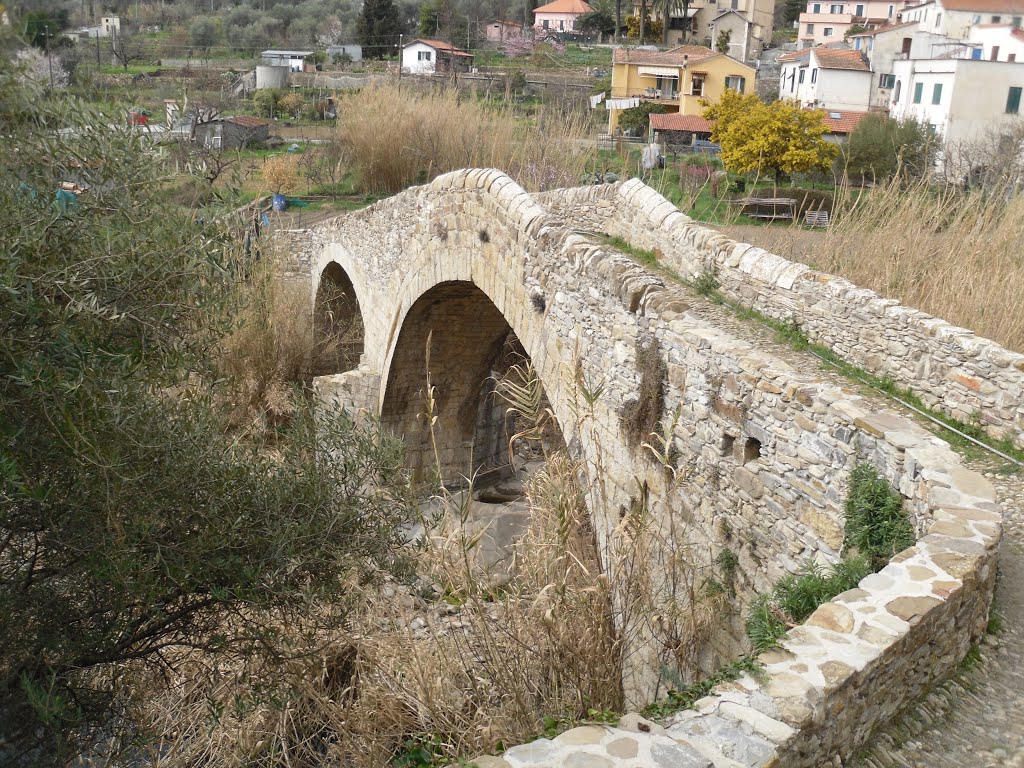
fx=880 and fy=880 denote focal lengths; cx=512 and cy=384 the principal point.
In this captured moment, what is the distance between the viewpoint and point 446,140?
18.1 m

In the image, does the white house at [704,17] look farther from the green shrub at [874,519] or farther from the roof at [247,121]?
the green shrub at [874,519]

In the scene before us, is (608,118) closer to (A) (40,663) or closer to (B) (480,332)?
(B) (480,332)

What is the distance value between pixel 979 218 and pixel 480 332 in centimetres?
611

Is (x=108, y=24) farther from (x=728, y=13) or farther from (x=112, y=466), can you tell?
(x=112, y=466)

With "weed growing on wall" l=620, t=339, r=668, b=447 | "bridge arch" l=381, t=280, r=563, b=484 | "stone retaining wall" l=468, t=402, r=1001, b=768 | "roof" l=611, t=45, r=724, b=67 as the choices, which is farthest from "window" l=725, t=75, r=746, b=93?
"stone retaining wall" l=468, t=402, r=1001, b=768

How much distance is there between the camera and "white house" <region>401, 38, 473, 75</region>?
4044 centimetres

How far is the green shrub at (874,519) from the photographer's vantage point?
382 centimetres

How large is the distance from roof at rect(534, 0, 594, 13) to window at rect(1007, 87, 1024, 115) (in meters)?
36.0

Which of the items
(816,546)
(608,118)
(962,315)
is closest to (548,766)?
(816,546)

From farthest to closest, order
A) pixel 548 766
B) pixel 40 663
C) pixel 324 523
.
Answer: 1. pixel 324 523
2. pixel 40 663
3. pixel 548 766

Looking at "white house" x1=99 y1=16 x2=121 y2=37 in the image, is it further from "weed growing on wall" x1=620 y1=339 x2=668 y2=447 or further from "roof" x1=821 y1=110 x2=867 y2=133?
"weed growing on wall" x1=620 y1=339 x2=668 y2=447

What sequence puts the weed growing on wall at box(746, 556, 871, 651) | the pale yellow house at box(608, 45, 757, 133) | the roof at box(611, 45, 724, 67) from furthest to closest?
the roof at box(611, 45, 724, 67), the pale yellow house at box(608, 45, 757, 133), the weed growing on wall at box(746, 556, 871, 651)

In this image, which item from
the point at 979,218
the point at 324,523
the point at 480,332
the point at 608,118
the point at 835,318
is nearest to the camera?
the point at 324,523

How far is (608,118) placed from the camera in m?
33.1
